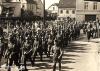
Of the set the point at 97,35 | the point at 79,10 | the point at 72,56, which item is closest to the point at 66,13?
the point at 79,10

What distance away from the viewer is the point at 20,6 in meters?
69.5

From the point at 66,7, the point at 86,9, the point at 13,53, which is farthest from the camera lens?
the point at 66,7

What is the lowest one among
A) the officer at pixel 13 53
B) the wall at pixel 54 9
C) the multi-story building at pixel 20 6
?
the wall at pixel 54 9

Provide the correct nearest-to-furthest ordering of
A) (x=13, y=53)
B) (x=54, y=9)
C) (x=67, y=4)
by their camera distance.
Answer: (x=13, y=53), (x=67, y=4), (x=54, y=9)

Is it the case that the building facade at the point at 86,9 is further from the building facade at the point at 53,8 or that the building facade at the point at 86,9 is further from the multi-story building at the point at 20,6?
the building facade at the point at 53,8

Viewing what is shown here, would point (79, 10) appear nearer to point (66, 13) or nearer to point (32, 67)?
point (66, 13)

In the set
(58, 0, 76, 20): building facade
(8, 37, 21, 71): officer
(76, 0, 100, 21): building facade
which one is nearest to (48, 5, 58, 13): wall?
(58, 0, 76, 20): building facade

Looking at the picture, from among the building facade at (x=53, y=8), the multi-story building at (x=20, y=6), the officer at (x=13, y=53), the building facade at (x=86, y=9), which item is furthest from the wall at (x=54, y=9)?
the officer at (x=13, y=53)

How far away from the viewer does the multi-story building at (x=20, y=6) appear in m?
68.0

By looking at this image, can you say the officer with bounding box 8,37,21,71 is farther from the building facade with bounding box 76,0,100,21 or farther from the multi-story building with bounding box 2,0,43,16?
the building facade with bounding box 76,0,100,21

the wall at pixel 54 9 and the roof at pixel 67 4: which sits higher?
the roof at pixel 67 4

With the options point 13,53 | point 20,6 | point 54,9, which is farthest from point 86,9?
point 54,9

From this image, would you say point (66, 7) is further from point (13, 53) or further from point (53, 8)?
point (13, 53)

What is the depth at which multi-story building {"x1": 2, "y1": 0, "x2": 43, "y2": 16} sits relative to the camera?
6800 centimetres
